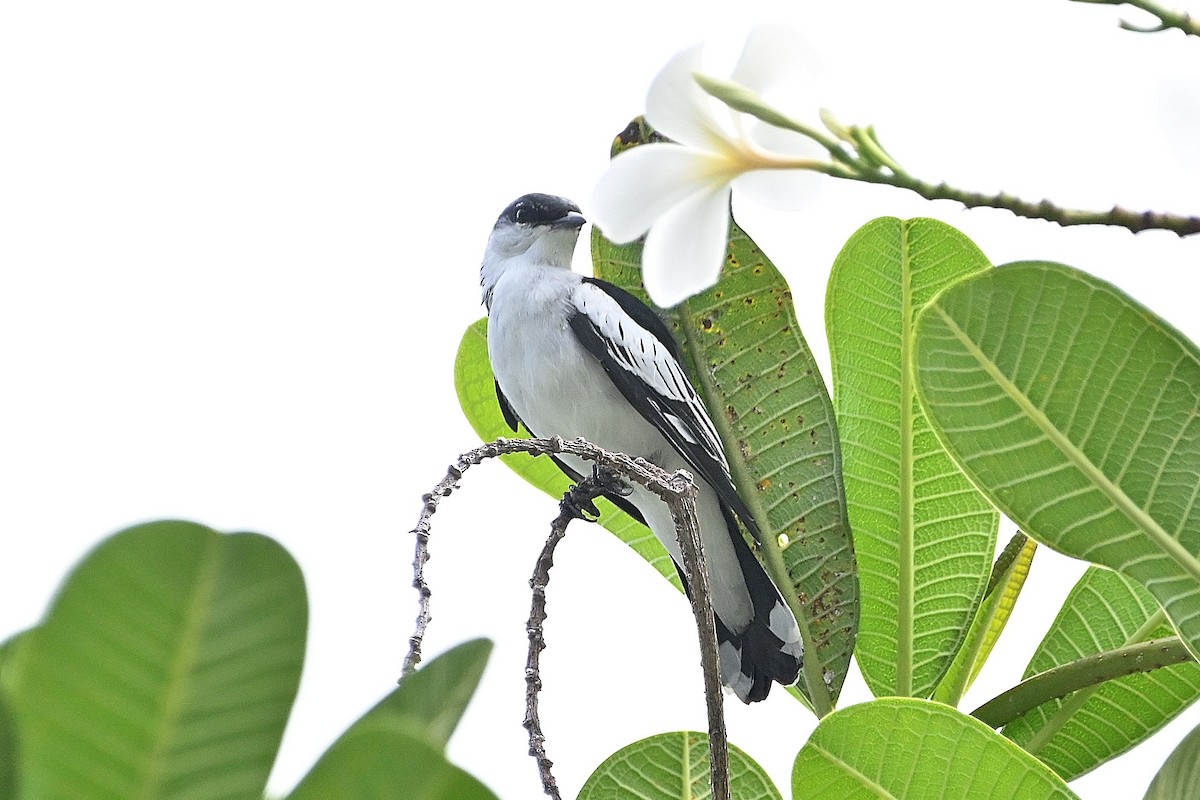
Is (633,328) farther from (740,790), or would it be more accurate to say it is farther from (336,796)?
(336,796)

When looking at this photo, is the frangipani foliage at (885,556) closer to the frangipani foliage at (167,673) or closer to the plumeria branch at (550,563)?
the plumeria branch at (550,563)

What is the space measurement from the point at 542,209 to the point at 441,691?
143 cm

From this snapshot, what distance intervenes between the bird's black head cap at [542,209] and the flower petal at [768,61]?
1.29 metres

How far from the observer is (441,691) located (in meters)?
0.38

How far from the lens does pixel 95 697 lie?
1.05 feet

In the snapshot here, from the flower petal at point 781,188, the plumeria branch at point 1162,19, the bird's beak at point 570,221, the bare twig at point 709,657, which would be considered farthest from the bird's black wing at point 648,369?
the plumeria branch at point 1162,19

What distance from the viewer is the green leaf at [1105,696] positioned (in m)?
0.95

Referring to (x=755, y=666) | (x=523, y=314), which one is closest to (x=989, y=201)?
(x=755, y=666)

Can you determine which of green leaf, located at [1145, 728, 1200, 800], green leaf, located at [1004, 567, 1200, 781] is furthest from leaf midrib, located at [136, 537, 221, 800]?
green leaf, located at [1004, 567, 1200, 781]

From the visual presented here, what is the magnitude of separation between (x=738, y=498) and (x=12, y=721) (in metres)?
0.86

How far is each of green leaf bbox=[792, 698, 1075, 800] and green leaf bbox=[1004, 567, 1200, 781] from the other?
22 centimetres

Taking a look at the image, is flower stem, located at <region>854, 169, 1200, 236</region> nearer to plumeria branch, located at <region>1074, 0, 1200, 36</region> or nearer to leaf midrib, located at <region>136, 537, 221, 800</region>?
plumeria branch, located at <region>1074, 0, 1200, 36</region>

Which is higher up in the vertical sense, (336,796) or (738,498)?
(336,796)

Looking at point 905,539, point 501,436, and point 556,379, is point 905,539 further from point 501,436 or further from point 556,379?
point 556,379
